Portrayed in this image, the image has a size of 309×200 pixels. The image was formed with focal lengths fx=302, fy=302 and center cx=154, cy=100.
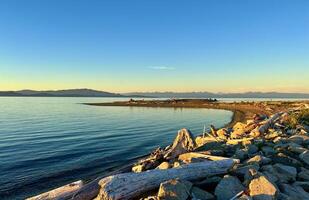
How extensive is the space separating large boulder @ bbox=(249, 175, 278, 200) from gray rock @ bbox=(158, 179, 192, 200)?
1.56 metres

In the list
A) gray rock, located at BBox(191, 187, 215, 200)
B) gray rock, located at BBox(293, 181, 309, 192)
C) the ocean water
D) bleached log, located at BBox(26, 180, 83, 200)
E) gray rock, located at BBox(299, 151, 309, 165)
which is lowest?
the ocean water

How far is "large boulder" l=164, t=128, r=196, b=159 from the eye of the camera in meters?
13.4

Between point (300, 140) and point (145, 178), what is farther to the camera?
point (300, 140)

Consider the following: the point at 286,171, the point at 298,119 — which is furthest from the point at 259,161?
the point at 298,119

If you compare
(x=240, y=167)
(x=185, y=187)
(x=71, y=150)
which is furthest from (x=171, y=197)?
(x=71, y=150)

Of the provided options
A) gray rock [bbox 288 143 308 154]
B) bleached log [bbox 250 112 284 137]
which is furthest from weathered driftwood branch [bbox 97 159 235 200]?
bleached log [bbox 250 112 284 137]

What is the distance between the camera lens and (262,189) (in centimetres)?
714

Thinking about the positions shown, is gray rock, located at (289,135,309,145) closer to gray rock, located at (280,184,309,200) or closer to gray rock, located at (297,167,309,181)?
gray rock, located at (297,167,309,181)

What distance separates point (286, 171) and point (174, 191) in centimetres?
411

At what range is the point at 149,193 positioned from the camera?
7.88 metres

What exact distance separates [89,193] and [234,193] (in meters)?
4.08

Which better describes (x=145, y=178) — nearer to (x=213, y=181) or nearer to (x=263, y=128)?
(x=213, y=181)

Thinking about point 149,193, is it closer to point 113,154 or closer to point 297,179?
point 297,179

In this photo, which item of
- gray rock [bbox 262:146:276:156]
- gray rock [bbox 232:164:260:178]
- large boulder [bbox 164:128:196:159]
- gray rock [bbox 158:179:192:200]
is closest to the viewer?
gray rock [bbox 158:179:192:200]
